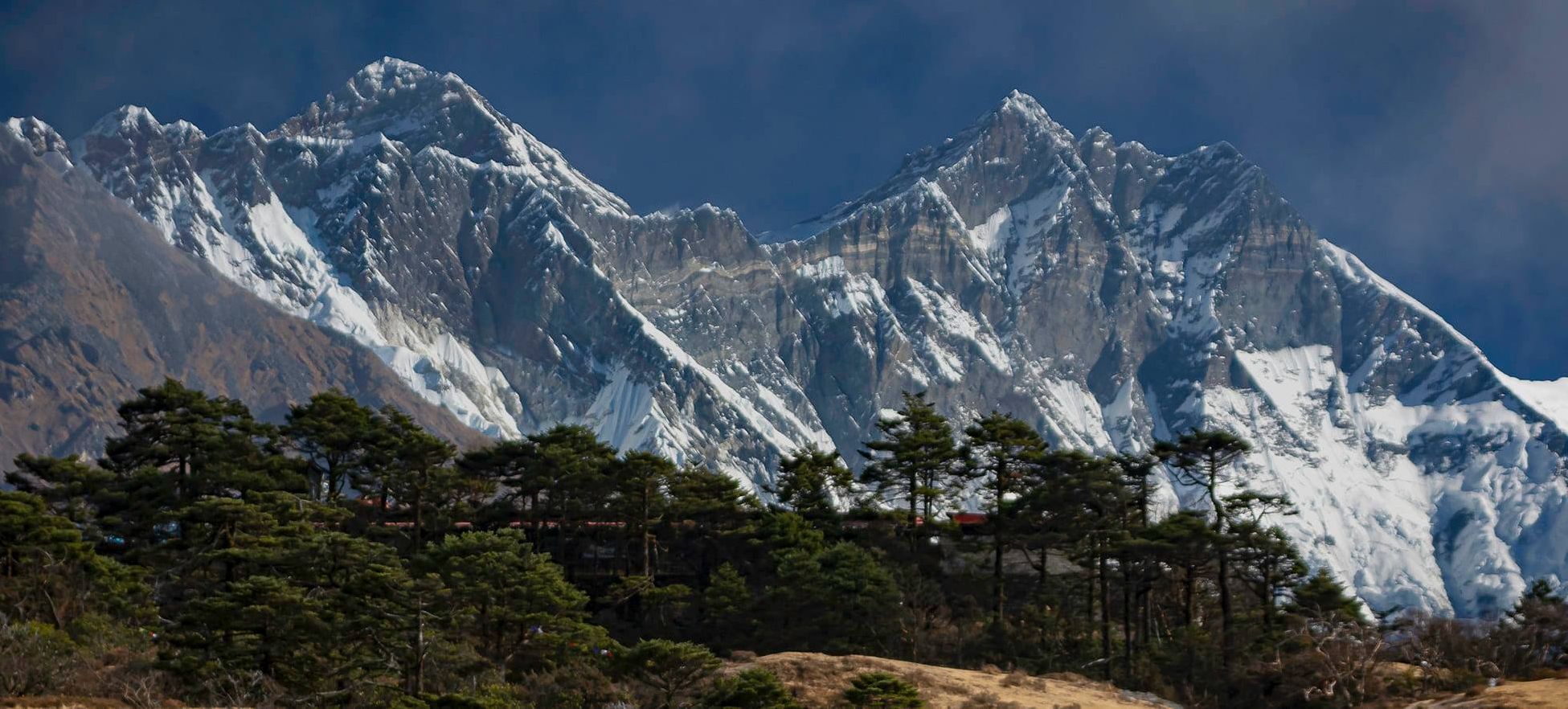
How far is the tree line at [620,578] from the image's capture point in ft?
146

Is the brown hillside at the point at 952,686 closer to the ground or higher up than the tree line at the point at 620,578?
closer to the ground

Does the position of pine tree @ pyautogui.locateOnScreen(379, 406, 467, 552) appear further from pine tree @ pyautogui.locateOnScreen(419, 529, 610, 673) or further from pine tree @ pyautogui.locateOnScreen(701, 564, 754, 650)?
pine tree @ pyautogui.locateOnScreen(701, 564, 754, 650)

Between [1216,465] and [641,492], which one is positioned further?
[641,492]

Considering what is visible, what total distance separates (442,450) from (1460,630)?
42.8 metres

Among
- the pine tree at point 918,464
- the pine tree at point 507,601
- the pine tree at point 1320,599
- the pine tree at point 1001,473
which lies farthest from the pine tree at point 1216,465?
the pine tree at point 507,601

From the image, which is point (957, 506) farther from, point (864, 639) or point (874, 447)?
point (864, 639)

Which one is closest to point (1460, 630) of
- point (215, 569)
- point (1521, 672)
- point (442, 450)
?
point (1521, 672)

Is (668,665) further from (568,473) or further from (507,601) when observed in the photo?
(568,473)

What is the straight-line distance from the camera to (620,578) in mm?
64562

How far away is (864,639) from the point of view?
190ft

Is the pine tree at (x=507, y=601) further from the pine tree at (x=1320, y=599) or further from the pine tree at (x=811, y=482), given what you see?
the pine tree at (x=1320, y=599)

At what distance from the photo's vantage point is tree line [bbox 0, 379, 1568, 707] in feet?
146

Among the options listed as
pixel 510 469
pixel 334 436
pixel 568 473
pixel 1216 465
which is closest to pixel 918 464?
pixel 1216 465

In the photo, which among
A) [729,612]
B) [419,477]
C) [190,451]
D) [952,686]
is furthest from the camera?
[419,477]
